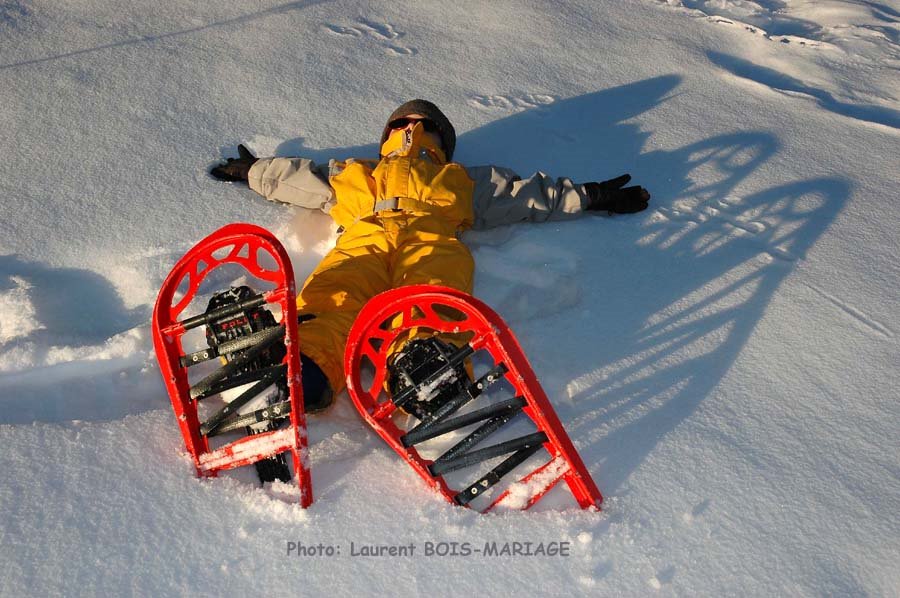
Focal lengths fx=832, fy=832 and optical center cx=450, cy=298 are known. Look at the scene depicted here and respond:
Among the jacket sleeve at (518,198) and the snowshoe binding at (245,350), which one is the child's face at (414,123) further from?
the snowshoe binding at (245,350)

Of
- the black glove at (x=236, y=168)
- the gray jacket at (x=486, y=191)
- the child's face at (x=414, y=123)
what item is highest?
the child's face at (x=414, y=123)

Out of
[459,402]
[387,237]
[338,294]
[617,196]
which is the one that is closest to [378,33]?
[617,196]

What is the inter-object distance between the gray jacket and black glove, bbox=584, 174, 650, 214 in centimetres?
6

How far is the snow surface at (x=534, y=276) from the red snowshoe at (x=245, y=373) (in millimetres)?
91

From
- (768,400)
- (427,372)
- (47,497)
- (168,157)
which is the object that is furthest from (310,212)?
(768,400)

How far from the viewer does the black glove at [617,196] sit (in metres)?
3.48

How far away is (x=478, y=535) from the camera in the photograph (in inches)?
83.5

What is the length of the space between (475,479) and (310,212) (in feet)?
4.97

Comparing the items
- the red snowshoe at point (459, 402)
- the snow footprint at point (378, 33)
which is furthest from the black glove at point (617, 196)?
the snow footprint at point (378, 33)

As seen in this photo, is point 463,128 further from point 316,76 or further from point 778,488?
point 778,488

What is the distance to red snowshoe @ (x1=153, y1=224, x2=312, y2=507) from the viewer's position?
2.18 metres

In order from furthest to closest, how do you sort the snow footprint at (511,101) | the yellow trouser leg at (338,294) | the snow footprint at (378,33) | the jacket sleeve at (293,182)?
the snow footprint at (378,33) < the snow footprint at (511,101) < the jacket sleeve at (293,182) < the yellow trouser leg at (338,294)

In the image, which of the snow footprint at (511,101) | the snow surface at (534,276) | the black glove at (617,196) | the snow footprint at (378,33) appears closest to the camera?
the snow surface at (534,276)

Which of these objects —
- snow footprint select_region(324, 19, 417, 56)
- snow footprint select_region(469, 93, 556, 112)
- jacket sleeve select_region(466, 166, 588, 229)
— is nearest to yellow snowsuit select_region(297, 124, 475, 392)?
jacket sleeve select_region(466, 166, 588, 229)
